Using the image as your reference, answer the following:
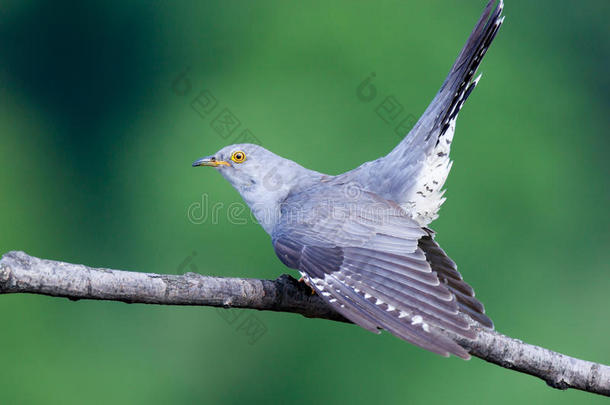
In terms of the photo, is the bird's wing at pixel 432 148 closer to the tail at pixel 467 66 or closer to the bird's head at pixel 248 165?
the tail at pixel 467 66

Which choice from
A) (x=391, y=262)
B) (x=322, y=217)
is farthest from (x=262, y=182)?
(x=391, y=262)

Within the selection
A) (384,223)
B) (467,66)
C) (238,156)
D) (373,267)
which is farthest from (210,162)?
(467,66)

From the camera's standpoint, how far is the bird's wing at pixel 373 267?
1.63 metres

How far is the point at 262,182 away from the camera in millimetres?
2521

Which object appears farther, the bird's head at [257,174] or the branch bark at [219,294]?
the bird's head at [257,174]

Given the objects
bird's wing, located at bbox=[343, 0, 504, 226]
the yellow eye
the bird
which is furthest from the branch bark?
the yellow eye

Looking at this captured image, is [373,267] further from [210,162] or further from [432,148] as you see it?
[210,162]

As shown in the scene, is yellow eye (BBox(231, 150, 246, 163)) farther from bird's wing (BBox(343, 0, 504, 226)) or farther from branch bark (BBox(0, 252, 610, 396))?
branch bark (BBox(0, 252, 610, 396))

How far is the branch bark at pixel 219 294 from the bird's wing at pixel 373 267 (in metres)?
0.13

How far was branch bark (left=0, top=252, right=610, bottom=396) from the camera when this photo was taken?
1480mm

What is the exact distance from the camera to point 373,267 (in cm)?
190

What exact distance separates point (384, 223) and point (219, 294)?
0.69 meters

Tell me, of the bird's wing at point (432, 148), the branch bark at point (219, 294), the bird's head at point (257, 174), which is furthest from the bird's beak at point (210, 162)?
the branch bark at point (219, 294)

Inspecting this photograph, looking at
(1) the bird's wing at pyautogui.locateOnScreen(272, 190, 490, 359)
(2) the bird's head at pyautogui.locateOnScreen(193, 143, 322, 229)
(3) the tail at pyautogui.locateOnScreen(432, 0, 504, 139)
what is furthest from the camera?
(2) the bird's head at pyautogui.locateOnScreen(193, 143, 322, 229)
